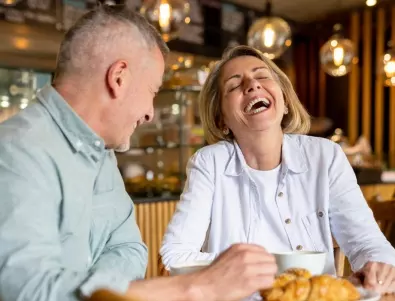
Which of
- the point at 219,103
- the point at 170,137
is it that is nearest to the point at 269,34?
the point at 170,137

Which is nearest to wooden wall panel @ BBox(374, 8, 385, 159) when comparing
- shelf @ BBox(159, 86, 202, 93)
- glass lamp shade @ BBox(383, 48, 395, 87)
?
glass lamp shade @ BBox(383, 48, 395, 87)

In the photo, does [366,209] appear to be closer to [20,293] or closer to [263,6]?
[20,293]

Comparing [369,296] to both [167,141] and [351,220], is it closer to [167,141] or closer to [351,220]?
[351,220]

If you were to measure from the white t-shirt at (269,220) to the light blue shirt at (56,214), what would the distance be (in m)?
0.54

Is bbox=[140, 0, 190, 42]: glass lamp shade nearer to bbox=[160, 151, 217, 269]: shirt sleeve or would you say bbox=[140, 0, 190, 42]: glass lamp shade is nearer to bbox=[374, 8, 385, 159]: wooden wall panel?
bbox=[160, 151, 217, 269]: shirt sleeve

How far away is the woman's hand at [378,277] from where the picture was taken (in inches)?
53.1

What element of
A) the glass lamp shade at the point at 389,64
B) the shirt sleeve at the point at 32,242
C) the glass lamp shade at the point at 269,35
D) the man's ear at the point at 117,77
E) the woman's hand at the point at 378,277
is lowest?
the woman's hand at the point at 378,277

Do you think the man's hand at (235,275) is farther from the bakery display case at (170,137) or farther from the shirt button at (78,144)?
the bakery display case at (170,137)

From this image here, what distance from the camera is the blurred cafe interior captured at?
3.98 metres

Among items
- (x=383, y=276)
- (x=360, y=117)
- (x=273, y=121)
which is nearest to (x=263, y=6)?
(x=360, y=117)

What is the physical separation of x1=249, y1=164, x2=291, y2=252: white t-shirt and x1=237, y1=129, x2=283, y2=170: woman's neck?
0.21 ft

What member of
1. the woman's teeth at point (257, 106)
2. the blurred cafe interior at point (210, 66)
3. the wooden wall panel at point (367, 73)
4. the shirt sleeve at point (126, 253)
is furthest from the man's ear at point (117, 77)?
the wooden wall panel at point (367, 73)

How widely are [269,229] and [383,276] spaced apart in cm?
54

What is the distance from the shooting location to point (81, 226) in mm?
1172
